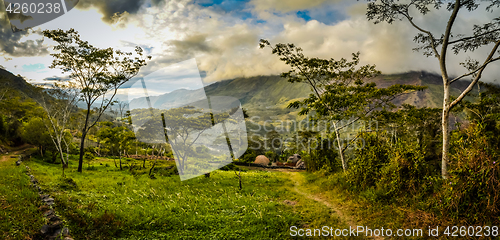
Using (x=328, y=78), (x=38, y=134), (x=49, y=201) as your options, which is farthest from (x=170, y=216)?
(x=38, y=134)

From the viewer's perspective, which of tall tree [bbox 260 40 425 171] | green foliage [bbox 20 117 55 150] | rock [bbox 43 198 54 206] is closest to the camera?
rock [bbox 43 198 54 206]

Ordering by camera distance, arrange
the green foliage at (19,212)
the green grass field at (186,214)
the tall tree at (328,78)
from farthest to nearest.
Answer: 1. the tall tree at (328,78)
2. the green grass field at (186,214)
3. the green foliage at (19,212)

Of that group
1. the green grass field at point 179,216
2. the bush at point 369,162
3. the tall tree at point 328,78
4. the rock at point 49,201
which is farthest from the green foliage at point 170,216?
the tall tree at point 328,78

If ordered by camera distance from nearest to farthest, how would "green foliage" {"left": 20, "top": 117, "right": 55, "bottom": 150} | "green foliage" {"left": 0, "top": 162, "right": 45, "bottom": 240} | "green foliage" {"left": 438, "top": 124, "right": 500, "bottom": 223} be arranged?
"green foliage" {"left": 438, "top": 124, "right": 500, "bottom": 223}
"green foliage" {"left": 0, "top": 162, "right": 45, "bottom": 240}
"green foliage" {"left": 20, "top": 117, "right": 55, "bottom": 150}

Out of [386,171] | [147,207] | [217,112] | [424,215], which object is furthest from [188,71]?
[424,215]

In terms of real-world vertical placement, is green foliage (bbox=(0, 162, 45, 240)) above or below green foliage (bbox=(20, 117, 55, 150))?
below

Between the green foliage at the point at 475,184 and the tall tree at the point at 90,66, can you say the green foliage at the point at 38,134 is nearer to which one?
the tall tree at the point at 90,66

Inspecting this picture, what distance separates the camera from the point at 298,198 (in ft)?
32.9

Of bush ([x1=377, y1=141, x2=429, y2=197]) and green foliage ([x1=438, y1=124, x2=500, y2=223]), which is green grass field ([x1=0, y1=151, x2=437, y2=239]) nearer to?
green foliage ([x1=438, y1=124, x2=500, y2=223])

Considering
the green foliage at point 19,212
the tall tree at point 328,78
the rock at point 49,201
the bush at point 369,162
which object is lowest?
the rock at point 49,201

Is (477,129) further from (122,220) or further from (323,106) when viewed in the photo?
(122,220)

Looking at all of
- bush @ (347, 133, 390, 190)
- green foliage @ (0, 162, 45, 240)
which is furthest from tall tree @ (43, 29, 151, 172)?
bush @ (347, 133, 390, 190)

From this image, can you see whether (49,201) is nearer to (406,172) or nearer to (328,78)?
(406,172)

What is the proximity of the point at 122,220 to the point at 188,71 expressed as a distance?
9117mm
